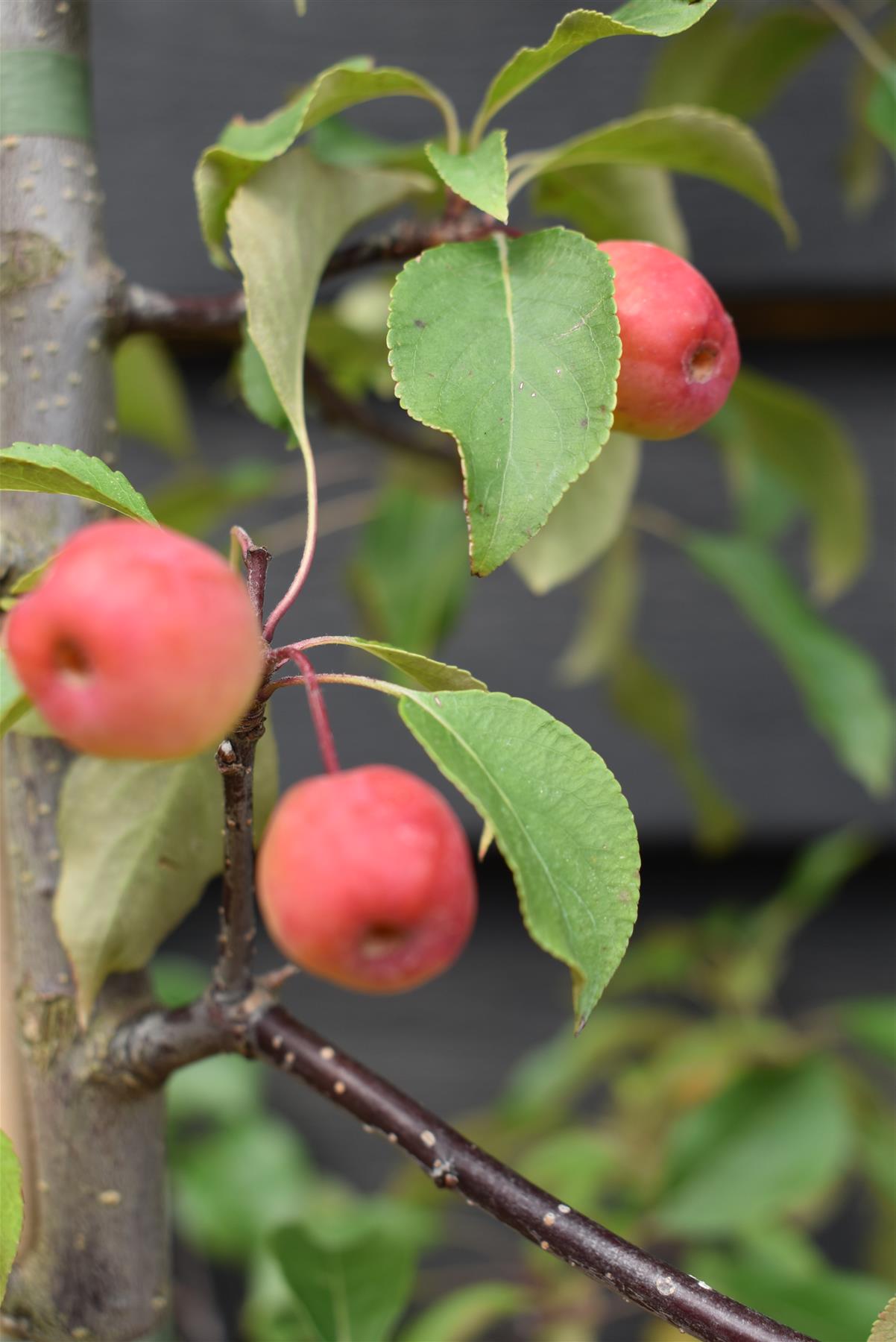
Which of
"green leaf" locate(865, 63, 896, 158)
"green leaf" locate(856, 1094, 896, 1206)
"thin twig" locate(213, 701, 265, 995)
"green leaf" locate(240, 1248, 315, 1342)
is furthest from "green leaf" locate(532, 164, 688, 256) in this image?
"green leaf" locate(856, 1094, 896, 1206)

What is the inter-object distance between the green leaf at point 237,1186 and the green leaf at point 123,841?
19.4 inches

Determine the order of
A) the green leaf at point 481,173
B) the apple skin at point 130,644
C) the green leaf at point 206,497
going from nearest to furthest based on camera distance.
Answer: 1. the apple skin at point 130,644
2. the green leaf at point 481,173
3. the green leaf at point 206,497

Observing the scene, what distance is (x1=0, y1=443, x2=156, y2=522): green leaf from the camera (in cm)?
23

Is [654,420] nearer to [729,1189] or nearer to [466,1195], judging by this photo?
[466,1195]

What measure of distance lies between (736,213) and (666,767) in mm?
382

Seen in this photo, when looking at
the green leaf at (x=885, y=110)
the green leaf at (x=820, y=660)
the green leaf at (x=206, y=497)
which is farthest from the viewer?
the green leaf at (x=206, y=497)

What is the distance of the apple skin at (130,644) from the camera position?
173mm

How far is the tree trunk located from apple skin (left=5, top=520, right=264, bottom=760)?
5.9 inches

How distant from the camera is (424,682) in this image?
0.87 feet

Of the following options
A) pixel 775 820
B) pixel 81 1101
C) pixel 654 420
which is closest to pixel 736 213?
pixel 775 820

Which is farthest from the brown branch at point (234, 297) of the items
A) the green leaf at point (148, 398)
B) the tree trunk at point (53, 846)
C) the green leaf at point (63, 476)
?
the green leaf at point (148, 398)

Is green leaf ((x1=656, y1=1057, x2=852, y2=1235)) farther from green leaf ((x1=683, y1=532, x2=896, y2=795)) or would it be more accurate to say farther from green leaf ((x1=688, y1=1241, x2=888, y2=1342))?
green leaf ((x1=683, y1=532, x2=896, y2=795))

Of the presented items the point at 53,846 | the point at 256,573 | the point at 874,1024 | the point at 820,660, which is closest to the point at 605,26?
the point at 256,573

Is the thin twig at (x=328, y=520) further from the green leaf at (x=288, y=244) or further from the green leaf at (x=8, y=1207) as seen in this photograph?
the green leaf at (x=8, y=1207)
